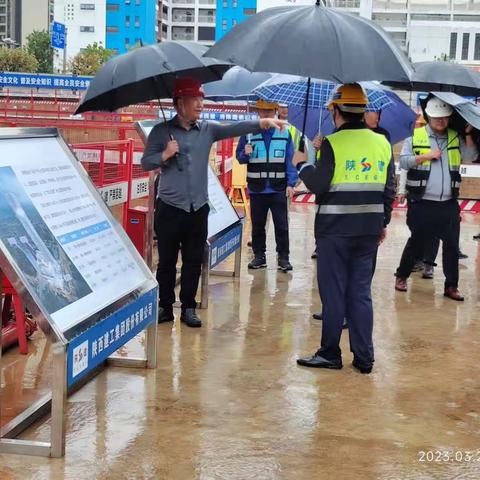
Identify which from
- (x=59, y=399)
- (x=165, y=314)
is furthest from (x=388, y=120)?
(x=59, y=399)


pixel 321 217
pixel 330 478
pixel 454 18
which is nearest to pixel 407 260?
pixel 321 217

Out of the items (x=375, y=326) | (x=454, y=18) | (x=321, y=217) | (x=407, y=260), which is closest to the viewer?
(x=321, y=217)

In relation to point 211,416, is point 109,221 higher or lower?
higher

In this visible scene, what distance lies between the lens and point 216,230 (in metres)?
7.16

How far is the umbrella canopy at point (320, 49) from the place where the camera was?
174 inches

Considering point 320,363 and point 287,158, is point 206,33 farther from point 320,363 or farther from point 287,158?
point 320,363

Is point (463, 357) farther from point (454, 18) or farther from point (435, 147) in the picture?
point (454, 18)

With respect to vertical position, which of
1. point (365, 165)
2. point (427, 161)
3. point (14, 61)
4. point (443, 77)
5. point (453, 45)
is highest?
point (453, 45)

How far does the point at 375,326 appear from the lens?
6.44m

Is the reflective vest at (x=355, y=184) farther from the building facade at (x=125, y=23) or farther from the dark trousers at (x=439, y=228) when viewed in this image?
the building facade at (x=125, y=23)

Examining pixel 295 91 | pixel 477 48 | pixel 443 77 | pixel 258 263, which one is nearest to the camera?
pixel 295 91

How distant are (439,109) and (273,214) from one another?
2099 mm

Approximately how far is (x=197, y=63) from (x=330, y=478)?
3.05m

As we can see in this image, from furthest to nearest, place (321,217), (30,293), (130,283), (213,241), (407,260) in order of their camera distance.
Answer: (407,260) → (213,241) → (321,217) → (130,283) → (30,293)
